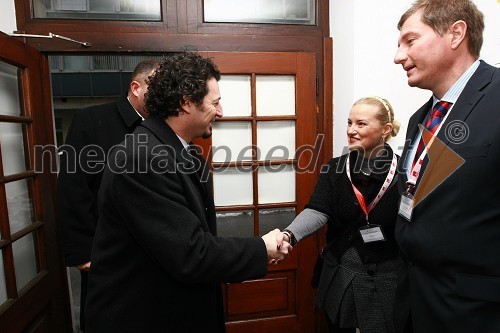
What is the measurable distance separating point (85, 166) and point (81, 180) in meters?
0.08

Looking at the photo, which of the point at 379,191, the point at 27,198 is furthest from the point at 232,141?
the point at 27,198

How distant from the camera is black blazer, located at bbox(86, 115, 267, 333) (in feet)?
3.29

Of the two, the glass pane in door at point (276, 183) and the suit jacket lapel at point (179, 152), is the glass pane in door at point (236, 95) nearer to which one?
the glass pane in door at point (276, 183)

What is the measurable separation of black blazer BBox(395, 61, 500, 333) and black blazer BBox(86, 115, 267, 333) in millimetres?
568

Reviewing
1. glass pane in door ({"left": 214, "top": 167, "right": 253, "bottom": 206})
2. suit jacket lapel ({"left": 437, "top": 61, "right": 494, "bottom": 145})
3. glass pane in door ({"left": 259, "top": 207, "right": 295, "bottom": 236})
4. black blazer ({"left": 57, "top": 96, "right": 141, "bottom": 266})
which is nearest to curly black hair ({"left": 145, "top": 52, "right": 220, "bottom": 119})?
black blazer ({"left": 57, "top": 96, "right": 141, "bottom": 266})

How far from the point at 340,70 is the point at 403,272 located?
1466 millimetres

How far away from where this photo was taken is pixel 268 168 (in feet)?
7.51

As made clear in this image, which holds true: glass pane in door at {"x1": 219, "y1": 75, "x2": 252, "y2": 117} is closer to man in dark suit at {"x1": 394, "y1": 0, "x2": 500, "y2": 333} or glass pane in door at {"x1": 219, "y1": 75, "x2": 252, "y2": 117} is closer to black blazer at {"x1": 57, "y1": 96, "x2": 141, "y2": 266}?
black blazer at {"x1": 57, "y1": 96, "x2": 141, "y2": 266}

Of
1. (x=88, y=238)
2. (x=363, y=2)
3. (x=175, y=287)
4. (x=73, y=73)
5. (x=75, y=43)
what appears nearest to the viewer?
(x=175, y=287)

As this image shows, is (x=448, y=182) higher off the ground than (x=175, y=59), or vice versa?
(x=175, y=59)

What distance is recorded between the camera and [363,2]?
215 cm

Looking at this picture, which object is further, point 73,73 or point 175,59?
point 73,73

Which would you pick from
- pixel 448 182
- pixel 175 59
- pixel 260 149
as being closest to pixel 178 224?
pixel 175 59

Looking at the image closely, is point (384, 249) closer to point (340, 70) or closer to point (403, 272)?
point (403, 272)
